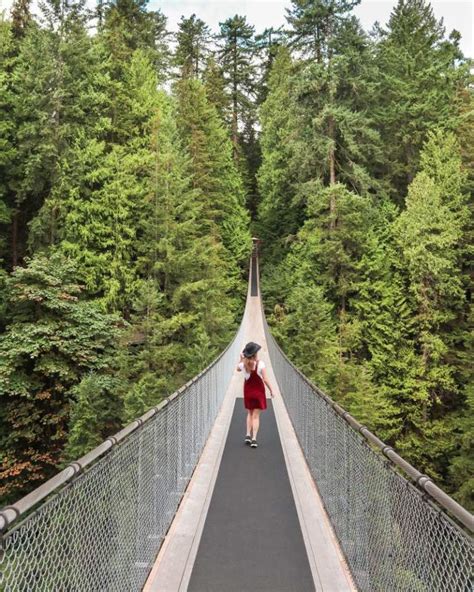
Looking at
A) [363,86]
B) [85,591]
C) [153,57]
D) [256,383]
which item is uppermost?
[153,57]

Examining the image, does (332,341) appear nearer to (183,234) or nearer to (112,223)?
(183,234)

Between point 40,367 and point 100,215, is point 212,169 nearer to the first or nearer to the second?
point 100,215

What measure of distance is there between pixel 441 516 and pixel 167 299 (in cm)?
1697

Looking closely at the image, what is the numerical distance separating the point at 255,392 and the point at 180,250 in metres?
→ 13.1

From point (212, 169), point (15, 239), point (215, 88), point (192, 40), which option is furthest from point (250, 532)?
point (192, 40)

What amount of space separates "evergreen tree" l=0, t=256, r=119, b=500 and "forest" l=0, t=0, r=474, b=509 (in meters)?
0.07

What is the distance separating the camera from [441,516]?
195 cm

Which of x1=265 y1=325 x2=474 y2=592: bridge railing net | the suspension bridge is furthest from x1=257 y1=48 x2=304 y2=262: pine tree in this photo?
x1=265 y1=325 x2=474 y2=592: bridge railing net

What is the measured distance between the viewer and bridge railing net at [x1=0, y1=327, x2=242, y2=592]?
6.16 feet

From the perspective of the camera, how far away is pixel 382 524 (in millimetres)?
2836

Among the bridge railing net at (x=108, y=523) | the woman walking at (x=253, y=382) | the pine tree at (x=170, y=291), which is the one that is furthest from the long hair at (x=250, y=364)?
the pine tree at (x=170, y=291)

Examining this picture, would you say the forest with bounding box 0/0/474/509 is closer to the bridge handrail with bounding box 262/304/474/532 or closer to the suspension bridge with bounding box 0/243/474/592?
the suspension bridge with bounding box 0/243/474/592

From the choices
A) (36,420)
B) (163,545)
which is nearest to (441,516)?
(163,545)

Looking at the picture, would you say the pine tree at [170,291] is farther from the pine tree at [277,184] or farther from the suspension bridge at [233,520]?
the suspension bridge at [233,520]
